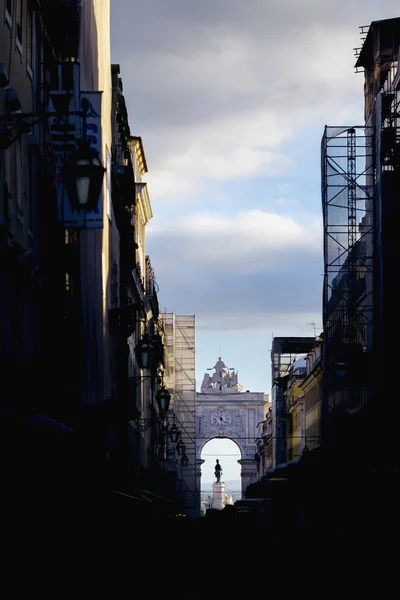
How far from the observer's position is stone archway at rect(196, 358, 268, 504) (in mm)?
177125

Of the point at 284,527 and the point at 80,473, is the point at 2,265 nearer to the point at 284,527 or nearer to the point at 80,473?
the point at 80,473

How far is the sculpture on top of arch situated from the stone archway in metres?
→ 8.27

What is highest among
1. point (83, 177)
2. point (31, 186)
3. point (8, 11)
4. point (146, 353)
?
point (8, 11)

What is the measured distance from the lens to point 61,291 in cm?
2908

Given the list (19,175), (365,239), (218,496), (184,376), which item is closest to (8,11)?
(19,175)

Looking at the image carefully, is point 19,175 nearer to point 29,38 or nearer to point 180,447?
point 29,38

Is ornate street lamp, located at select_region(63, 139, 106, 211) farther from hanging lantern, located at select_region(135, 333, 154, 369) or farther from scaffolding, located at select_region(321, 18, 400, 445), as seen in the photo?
scaffolding, located at select_region(321, 18, 400, 445)

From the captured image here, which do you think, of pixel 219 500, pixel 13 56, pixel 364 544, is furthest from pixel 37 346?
pixel 219 500

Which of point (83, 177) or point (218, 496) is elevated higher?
point (83, 177)

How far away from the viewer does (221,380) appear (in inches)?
7485

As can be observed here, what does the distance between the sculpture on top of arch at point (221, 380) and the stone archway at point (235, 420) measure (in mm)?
8269

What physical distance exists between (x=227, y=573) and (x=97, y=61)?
15211mm

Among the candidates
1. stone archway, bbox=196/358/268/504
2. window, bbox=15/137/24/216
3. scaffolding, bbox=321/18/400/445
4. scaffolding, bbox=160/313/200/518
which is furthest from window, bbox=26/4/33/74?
stone archway, bbox=196/358/268/504

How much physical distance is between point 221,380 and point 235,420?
12479 millimetres
